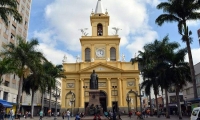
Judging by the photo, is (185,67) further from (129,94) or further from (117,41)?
(117,41)

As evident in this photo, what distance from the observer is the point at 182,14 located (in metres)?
24.8

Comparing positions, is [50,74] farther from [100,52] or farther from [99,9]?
[99,9]

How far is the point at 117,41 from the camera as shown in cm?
5819

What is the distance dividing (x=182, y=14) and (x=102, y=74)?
31.9 m

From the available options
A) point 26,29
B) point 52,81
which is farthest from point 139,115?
point 26,29

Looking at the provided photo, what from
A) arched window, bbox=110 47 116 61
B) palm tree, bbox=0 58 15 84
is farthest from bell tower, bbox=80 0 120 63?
palm tree, bbox=0 58 15 84

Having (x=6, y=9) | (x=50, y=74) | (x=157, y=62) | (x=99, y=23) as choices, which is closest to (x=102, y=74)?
(x=99, y=23)

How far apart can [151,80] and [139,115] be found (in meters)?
8.13

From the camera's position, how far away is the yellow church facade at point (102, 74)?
173 feet

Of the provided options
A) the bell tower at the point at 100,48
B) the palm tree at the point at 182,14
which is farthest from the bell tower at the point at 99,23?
the palm tree at the point at 182,14

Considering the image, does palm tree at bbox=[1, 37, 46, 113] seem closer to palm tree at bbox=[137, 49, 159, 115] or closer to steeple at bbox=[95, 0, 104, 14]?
palm tree at bbox=[137, 49, 159, 115]

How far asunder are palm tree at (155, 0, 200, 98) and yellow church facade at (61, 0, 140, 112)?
28.2 metres

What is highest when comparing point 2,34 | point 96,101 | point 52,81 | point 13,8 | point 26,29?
point 26,29

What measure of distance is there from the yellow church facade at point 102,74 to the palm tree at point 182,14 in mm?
28167
